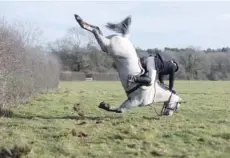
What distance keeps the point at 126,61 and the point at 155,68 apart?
100 cm

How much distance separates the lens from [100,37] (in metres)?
11.1

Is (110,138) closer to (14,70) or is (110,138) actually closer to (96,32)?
(96,32)

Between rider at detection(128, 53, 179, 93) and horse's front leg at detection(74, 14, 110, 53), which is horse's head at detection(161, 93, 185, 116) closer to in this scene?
rider at detection(128, 53, 179, 93)

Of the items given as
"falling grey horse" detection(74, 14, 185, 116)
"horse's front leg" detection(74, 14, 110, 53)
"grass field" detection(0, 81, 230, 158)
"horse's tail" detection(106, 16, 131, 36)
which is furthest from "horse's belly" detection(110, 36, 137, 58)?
"grass field" detection(0, 81, 230, 158)

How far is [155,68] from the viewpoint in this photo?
1204 centimetres

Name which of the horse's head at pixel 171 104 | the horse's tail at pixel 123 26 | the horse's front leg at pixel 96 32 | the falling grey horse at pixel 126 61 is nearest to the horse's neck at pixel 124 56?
the falling grey horse at pixel 126 61

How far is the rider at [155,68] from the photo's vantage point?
11.5 m

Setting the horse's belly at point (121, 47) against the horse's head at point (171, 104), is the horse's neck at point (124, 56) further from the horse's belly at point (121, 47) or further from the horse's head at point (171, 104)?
the horse's head at point (171, 104)

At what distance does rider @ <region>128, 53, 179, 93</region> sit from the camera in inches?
453

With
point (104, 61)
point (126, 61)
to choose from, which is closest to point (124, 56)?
point (126, 61)

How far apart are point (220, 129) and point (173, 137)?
1.72 meters

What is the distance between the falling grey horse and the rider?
0.41 ft

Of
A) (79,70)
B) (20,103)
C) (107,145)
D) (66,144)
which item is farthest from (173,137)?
(79,70)

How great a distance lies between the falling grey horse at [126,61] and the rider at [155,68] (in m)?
0.13
